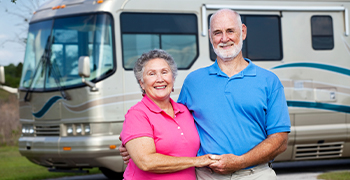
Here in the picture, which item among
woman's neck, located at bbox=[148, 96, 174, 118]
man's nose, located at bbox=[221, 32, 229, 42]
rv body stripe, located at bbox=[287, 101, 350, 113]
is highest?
man's nose, located at bbox=[221, 32, 229, 42]

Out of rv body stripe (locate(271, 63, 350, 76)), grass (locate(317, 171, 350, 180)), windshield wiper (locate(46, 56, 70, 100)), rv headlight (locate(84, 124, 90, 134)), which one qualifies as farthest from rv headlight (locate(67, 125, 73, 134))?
grass (locate(317, 171, 350, 180))

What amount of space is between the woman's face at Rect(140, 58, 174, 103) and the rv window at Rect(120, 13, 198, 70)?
17.2 ft

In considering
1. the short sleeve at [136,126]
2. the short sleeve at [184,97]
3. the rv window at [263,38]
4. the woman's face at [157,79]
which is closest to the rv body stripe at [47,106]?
the rv window at [263,38]

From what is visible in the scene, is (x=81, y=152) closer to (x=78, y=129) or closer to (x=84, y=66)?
(x=78, y=129)

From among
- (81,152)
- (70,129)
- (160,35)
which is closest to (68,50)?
(70,129)

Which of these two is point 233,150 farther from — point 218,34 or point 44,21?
point 44,21

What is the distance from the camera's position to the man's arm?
3.10 metres

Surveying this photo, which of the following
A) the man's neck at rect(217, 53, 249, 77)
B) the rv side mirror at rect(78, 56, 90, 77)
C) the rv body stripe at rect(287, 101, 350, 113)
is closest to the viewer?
the man's neck at rect(217, 53, 249, 77)

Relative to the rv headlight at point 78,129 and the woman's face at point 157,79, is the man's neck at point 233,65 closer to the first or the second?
the woman's face at point 157,79

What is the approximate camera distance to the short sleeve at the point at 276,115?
321cm

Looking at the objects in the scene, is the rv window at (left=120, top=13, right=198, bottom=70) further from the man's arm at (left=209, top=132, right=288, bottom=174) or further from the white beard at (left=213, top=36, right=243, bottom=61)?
the man's arm at (left=209, top=132, right=288, bottom=174)

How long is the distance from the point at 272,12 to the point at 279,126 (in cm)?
650

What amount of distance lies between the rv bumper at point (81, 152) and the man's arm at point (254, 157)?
5272mm

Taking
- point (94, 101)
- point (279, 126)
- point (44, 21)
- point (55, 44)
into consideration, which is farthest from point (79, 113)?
point (279, 126)
